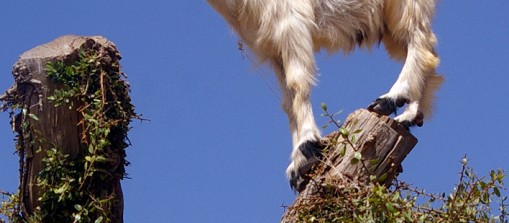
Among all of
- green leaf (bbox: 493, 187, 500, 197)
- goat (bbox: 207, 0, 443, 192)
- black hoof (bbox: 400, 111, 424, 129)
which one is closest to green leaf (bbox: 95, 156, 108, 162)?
goat (bbox: 207, 0, 443, 192)

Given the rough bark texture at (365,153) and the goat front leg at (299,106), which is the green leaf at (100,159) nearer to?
the rough bark texture at (365,153)

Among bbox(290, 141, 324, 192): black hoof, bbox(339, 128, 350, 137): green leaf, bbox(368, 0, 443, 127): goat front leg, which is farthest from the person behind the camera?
bbox(368, 0, 443, 127): goat front leg

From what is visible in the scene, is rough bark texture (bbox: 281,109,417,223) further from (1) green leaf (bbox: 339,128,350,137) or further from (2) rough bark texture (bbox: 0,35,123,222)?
(2) rough bark texture (bbox: 0,35,123,222)

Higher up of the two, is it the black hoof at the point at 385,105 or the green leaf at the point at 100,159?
the black hoof at the point at 385,105

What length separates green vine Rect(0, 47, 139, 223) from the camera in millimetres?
5113

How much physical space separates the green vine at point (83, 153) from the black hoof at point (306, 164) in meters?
1.02

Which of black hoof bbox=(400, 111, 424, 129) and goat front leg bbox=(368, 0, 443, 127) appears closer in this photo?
black hoof bbox=(400, 111, 424, 129)

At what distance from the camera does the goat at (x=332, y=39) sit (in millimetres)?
5938

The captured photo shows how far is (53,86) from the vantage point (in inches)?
201

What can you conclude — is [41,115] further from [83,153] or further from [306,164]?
[306,164]

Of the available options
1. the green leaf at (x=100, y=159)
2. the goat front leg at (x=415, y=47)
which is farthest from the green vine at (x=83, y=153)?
the goat front leg at (x=415, y=47)

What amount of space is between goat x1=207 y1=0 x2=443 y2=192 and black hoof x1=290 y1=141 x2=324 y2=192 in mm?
146

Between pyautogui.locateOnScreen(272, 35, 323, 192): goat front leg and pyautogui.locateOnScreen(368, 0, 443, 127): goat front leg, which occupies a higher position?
pyautogui.locateOnScreen(368, 0, 443, 127): goat front leg

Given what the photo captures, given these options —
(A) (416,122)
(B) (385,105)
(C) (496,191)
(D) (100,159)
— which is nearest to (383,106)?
(B) (385,105)
